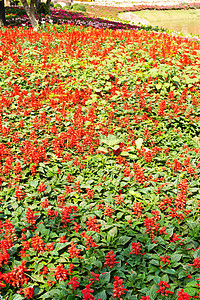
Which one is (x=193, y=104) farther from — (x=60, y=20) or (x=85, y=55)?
(x=60, y=20)

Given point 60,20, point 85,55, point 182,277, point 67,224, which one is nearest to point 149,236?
point 182,277

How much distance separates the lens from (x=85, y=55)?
9156 mm

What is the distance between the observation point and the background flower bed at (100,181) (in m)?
2.81

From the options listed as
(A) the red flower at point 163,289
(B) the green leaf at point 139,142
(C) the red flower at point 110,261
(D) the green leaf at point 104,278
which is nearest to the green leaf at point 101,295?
(D) the green leaf at point 104,278

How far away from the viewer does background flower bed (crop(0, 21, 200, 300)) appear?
9.22 feet

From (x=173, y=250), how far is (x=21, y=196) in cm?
214

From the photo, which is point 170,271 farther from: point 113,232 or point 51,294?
point 51,294

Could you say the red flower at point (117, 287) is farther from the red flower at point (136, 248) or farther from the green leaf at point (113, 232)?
the green leaf at point (113, 232)

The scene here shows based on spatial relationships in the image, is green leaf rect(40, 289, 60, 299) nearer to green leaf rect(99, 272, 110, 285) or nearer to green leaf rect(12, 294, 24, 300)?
green leaf rect(12, 294, 24, 300)

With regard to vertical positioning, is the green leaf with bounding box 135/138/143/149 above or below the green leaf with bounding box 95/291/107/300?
above

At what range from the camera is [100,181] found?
4.15 meters

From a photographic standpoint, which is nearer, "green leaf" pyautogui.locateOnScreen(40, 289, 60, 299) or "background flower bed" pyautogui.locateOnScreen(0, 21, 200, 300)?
"green leaf" pyautogui.locateOnScreen(40, 289, 60, 299)

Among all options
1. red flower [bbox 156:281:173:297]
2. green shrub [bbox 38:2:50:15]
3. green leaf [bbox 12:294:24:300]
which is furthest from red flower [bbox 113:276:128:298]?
green shrub [bbox 38:2:50:15]

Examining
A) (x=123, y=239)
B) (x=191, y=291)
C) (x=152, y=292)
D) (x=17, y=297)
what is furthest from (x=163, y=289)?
(x=17, y=297)
